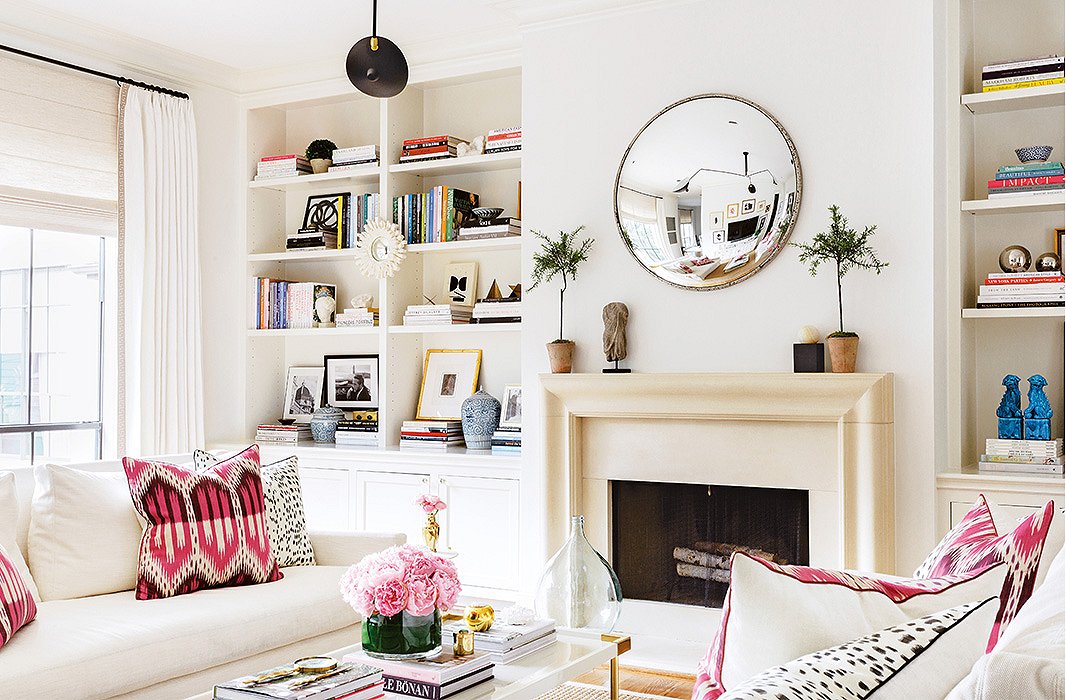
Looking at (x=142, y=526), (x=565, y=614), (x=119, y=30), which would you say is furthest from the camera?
(x=119, y=30)

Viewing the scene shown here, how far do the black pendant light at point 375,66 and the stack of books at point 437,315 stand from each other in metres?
1.88

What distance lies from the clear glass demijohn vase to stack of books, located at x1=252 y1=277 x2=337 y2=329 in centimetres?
268

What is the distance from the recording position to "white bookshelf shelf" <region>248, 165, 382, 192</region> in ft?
16.7

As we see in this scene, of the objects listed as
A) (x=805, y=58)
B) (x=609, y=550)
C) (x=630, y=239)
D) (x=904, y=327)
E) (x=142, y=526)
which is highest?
(x=805, y=58)

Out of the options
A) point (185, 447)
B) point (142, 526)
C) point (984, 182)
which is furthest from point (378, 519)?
point (984, 182)

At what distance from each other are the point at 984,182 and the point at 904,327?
2.23ft

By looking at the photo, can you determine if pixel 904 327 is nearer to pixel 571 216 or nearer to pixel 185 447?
pixel 571 216

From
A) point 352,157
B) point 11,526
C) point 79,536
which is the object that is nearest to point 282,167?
point 352,157

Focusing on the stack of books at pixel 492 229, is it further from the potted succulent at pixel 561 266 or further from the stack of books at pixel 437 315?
the potted succulent at pixel 561 266

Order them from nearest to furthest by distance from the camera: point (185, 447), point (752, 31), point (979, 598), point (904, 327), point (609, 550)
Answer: point (979, 598)
point (904, 327)
point (752, 31)
point (609, 550)
point (185, 447)

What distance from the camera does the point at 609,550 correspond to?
4.17 meters

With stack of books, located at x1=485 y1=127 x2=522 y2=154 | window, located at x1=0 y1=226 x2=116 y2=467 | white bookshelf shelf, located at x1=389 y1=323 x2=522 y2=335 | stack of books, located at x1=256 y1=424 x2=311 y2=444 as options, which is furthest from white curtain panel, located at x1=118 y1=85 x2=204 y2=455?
stack of books, located at x1=485 y1=127 x2=522 y2=154

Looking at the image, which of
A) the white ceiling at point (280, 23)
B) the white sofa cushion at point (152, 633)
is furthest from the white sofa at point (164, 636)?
the white ceiling at point (280, 23)

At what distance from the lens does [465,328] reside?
4.75 metres
